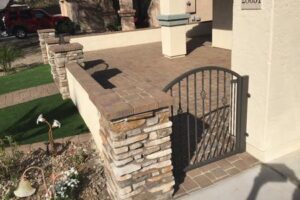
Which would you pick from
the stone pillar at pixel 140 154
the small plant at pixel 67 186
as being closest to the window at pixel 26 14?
the small plant at pixel 67 186

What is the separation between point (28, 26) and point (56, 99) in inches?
840

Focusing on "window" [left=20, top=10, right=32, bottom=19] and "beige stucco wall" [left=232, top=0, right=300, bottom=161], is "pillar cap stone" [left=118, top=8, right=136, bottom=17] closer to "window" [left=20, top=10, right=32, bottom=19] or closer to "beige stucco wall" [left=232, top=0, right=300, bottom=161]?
"window" [left=20, top=10, right=32, bottom=19]

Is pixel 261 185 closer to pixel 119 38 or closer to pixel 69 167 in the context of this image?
pixel 69 167

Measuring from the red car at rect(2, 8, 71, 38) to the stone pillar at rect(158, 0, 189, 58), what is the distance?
54.7ft

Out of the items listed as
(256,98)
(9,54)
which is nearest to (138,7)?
(9,54)

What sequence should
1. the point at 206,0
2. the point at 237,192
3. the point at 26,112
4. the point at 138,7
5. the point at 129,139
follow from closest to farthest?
the point at 129,139 < the point at 237,192 < the point at 26,112 < the point at 206,0 < the point at 138,7

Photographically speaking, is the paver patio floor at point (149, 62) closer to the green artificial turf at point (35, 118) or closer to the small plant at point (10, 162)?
the green artificial turf at point (35, 118)

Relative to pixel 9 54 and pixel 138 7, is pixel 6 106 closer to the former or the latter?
pixel 9 54

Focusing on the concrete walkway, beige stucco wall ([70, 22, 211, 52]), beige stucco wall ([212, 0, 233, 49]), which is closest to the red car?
beige stucco wall ([70, 22, 211, 52])

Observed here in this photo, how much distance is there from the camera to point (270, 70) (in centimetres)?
480

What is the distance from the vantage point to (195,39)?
57.5 ft

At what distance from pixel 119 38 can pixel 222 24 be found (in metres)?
5.29

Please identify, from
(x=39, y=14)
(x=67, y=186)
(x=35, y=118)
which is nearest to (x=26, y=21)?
(x=39, y=14)

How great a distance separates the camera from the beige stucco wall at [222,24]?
14.1 m
